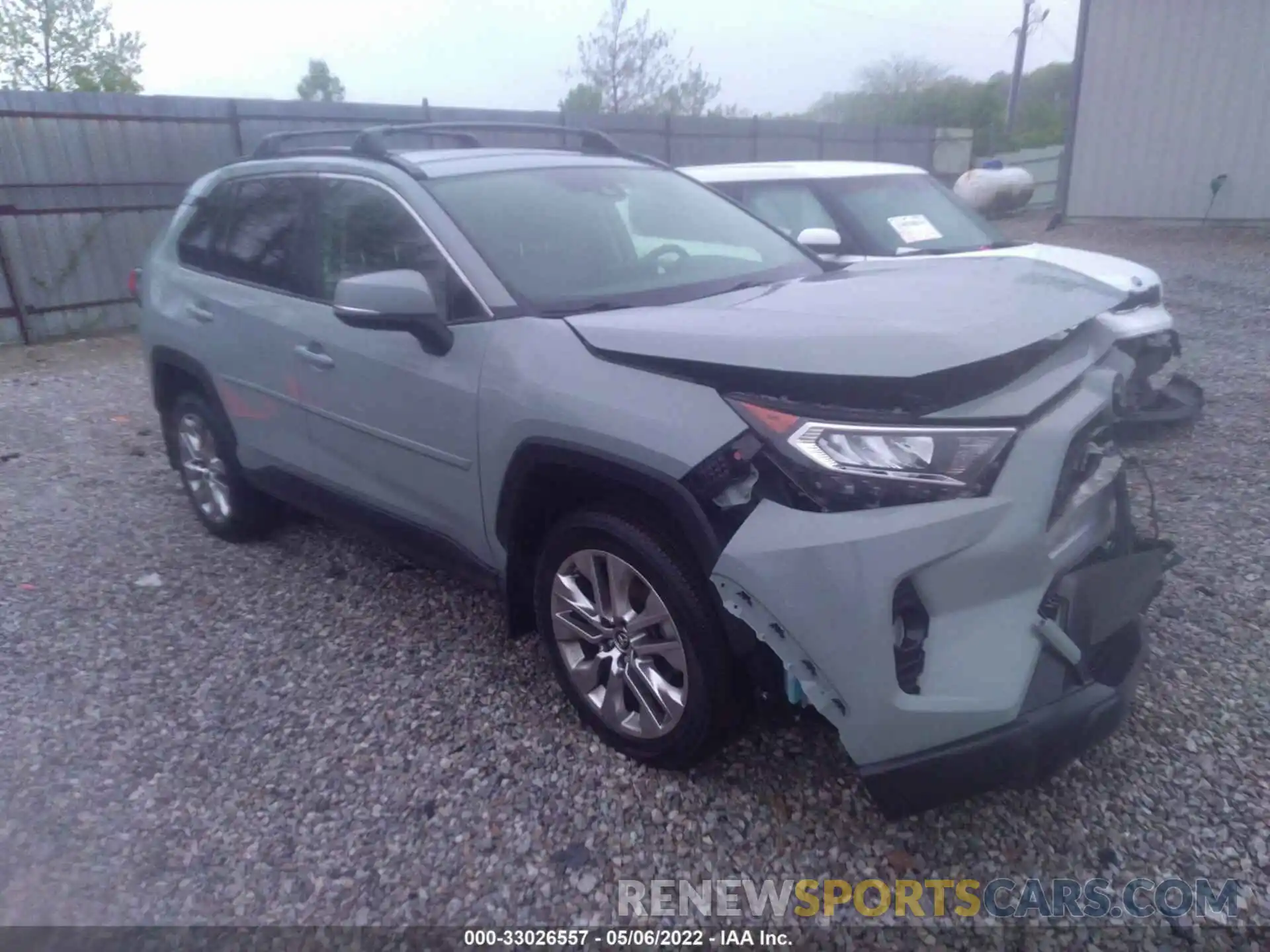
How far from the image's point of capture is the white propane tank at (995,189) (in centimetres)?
1698

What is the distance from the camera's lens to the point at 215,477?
183 inches

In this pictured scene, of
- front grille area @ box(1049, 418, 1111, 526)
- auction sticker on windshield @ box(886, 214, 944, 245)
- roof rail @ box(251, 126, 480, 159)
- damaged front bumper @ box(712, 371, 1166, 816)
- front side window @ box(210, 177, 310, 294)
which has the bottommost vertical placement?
damaged front bumper @ box(712, 371, 1166, 816)

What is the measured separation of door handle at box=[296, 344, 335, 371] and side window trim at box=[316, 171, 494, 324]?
64 centimetres

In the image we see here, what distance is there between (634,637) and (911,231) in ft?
14.0

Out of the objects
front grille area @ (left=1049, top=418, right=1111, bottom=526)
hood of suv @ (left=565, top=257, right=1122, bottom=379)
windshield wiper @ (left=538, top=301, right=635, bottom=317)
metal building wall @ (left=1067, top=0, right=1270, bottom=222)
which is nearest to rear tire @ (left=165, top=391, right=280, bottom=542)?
windshield wiper @ (left=538, top=301, right=635, bottom=317)

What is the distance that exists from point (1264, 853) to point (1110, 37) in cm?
1608

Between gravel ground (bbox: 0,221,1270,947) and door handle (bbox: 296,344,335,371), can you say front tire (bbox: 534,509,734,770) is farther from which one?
door handle (bbox: 296,344,335,371)

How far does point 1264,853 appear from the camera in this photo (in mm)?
2430

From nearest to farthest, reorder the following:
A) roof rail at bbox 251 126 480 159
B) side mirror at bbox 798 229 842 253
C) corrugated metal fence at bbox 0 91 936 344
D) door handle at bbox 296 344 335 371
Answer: door handle at bbox 296 344 335 371
roof rail at bbox 251 126 480 159
side mirror at bbox 798 229 842 253
corrugated metal fence at bbox 0 91 936 344

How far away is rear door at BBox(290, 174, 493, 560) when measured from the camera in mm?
3072

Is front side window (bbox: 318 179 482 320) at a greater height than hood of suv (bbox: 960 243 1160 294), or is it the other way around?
front side window (bbox: 318 179 482 320)

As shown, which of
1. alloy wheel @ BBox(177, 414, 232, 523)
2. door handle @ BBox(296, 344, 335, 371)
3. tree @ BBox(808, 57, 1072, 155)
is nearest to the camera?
door handle @ BBox(296, 344, 335, 371)

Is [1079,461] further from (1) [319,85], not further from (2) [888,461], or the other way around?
(1) [319,85]

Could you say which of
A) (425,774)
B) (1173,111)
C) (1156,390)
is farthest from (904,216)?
(1173,111)
